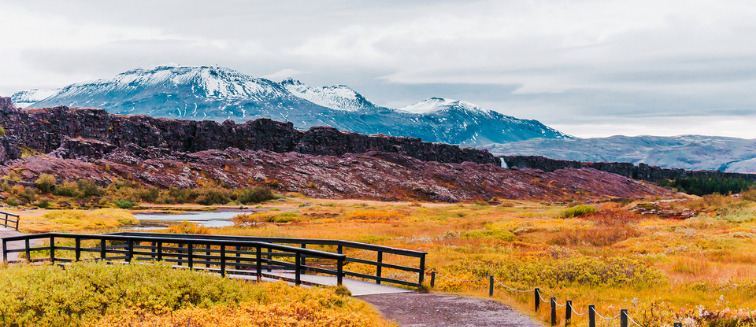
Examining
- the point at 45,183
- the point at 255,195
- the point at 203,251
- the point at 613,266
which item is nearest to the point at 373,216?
the point at 255,195

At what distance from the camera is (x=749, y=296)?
15.0 m

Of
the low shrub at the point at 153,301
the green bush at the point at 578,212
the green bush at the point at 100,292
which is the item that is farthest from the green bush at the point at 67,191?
the low shrub at the point at 153,301

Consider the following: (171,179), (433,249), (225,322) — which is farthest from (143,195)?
(225,322)

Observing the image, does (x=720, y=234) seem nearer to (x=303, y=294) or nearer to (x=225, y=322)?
(x=303, y=294)

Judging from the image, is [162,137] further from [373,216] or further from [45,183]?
[373,216]

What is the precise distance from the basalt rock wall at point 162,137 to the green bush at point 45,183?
20225 millimetres

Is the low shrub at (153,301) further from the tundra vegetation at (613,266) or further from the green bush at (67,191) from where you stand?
the green bush at (67,191)

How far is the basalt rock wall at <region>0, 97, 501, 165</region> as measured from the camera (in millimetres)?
120625

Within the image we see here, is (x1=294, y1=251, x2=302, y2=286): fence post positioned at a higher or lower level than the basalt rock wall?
lower

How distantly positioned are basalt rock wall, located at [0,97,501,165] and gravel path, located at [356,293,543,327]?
106 meters

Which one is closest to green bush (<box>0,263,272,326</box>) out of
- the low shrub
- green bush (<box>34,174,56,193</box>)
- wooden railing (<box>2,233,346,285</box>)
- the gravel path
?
the low shrub

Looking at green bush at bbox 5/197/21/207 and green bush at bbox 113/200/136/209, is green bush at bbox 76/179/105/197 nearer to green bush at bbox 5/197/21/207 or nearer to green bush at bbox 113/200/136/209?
green bush at bbox 113/200/136/209

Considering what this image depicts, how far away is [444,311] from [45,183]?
8693 centimetres

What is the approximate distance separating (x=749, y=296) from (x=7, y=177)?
95612mm
